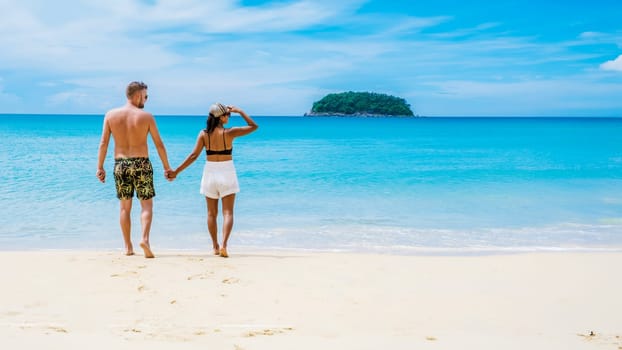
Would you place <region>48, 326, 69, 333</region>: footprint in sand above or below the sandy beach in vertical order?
above

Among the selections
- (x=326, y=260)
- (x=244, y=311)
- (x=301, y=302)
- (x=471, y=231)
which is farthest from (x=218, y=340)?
(x=471, y=231)

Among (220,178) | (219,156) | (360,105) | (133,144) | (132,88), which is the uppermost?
(360,105)

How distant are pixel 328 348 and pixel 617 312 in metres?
2.56

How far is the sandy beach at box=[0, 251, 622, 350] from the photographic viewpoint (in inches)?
138

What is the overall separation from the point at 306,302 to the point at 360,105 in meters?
168

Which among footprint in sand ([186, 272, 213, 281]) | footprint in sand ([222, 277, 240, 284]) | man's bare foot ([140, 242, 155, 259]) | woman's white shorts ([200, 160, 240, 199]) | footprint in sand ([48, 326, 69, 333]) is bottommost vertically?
footprint in sand ([222, 277, 240, 284])

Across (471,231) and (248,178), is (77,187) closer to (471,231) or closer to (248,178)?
(248,178)

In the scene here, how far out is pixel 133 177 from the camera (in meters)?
5.59

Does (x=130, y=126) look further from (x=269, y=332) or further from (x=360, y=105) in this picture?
(x=360, y=105)

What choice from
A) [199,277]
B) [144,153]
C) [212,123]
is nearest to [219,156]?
[212,123]

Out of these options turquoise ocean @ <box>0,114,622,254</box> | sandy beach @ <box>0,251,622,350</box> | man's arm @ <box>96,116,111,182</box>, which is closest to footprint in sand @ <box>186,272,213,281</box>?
sandy beach @ <box>0,251,622,350</box>

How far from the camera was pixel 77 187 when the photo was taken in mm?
13242

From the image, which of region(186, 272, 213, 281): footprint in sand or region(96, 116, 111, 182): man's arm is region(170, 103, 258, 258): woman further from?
region(186, 272, 213, 281): footprint in sand

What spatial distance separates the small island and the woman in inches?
6533
